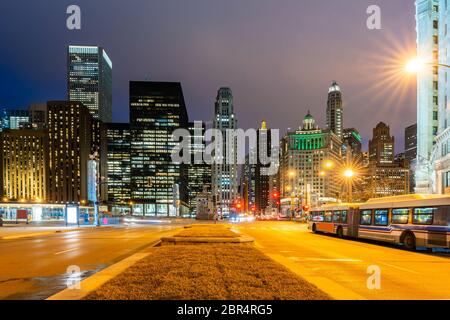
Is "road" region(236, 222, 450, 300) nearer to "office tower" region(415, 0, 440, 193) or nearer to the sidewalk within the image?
the sidewalk

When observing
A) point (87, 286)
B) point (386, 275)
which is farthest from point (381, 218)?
point (87, 286)

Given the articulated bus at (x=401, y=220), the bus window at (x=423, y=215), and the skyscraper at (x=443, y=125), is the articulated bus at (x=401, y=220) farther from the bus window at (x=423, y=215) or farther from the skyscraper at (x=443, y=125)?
the skyscraper at (x=443, y=125)

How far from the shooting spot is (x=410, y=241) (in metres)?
23.6

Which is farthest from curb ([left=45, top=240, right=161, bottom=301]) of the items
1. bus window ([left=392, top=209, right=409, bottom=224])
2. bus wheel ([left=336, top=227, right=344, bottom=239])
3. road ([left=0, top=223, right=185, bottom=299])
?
bus wheel ([left=336, top=227, right=344, bottom=239])

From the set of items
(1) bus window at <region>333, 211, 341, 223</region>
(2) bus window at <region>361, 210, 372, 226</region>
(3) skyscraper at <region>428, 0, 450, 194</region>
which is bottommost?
(1) bus window at <region>333, 211, 341, 223</region>

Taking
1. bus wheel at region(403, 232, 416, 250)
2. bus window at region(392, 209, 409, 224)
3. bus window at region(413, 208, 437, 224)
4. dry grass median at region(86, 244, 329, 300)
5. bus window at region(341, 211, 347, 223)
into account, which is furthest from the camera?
bus window at region(341, 211, 347, 223)

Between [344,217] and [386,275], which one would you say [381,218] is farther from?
[386,275]

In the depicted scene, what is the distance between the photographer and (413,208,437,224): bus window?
22.0m

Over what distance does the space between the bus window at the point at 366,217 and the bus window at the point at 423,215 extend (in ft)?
18.8

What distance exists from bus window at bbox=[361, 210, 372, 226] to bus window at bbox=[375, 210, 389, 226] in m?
0.93

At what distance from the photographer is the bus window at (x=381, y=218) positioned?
26722 mm

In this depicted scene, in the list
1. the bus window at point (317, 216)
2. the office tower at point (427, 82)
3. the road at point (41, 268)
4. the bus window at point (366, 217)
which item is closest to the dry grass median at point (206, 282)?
the road at point (41, 268)
